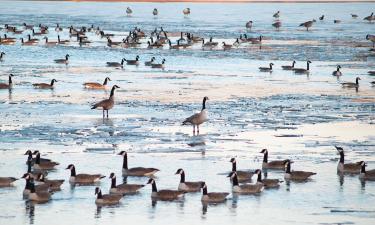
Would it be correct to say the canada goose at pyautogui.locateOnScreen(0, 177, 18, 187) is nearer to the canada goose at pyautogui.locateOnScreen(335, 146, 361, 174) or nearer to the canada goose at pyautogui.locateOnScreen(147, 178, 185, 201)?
the canada goose at pyautogui.locateOnScreen(147, 178, 185, 201)

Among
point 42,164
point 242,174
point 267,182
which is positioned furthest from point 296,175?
point 42,164

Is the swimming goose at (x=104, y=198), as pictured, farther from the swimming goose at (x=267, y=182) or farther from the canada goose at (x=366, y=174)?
the canada goose at (x=366, y=174)

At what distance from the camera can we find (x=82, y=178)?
54.4ft

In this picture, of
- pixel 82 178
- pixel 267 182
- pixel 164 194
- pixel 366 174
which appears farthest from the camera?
pixel 366 174

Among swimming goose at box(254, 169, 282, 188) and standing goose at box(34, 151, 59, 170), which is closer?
swimming goose at box(254, 169, 282, 188)

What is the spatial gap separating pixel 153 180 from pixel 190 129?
6790 millimetres

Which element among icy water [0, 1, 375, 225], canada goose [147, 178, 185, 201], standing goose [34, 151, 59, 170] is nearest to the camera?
icy water [0, 1, 375, 225]

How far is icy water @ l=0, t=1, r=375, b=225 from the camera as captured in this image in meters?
15.2

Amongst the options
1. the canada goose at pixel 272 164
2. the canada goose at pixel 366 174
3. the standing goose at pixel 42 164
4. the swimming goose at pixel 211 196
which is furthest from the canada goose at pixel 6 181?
the canada goose at pixel 366 174

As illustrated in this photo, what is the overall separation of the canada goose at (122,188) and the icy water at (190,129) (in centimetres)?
14

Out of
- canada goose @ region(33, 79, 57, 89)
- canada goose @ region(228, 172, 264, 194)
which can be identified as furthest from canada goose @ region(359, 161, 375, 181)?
canada goose @ region(33, 79, 57, 89)

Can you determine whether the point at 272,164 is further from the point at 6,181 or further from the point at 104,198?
the point at 6,181

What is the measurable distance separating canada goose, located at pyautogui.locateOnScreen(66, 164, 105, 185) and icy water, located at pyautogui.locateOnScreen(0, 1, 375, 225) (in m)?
0.13

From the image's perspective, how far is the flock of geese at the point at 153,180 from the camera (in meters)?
15.6
